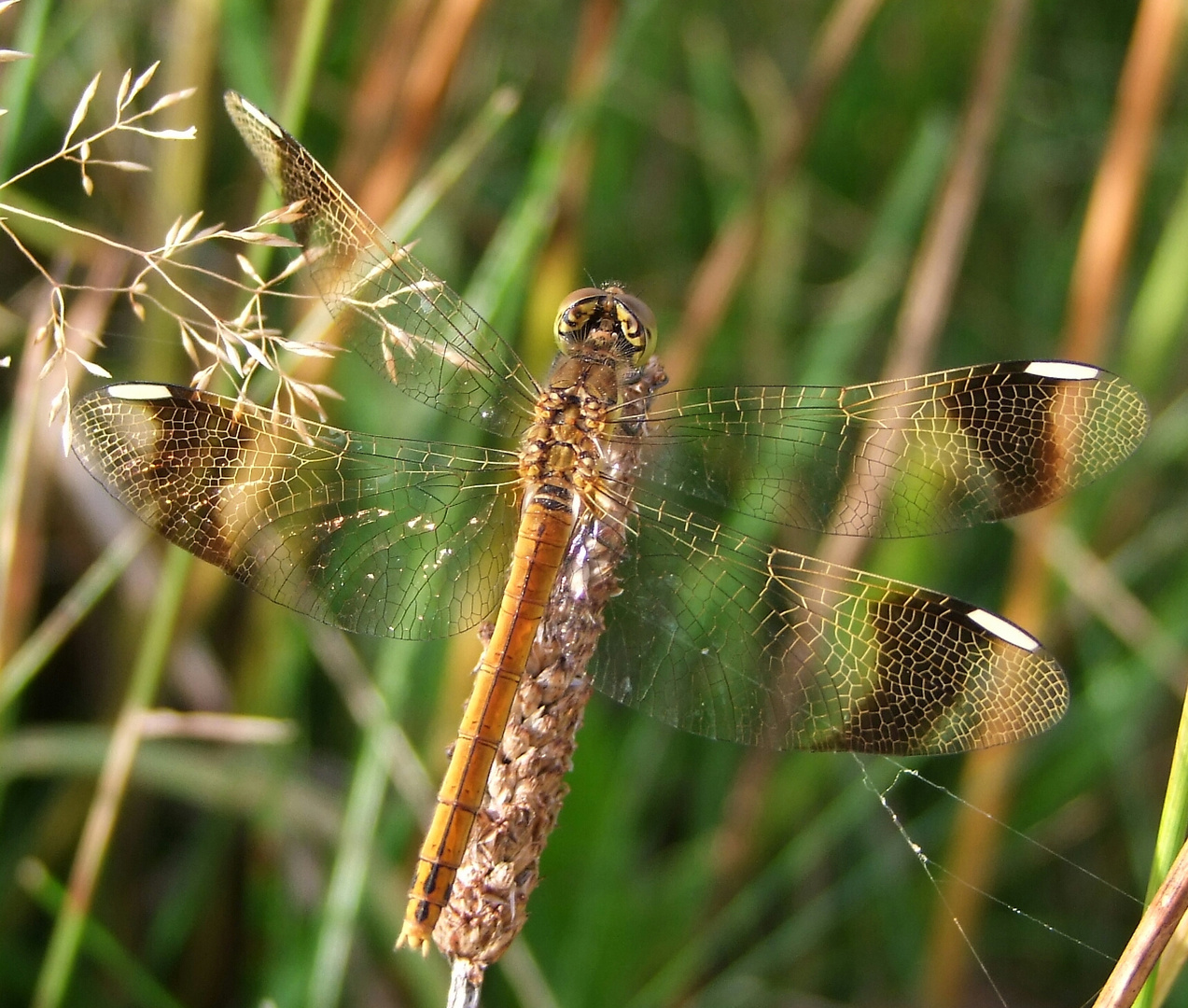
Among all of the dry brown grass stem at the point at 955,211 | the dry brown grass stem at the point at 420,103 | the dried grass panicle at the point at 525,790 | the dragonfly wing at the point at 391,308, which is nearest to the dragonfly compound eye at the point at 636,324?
the dragonfly wing at the point at 391,308

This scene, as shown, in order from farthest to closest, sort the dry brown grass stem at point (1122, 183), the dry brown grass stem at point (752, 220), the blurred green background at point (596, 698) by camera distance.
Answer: the dry brown grass stem at point (752, 220) < the dry brown grass stem at point (1122, 183) < the blurred green background at point (596, 698)

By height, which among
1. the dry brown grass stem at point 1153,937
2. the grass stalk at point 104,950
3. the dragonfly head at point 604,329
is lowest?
the grass stalk at point 104,950

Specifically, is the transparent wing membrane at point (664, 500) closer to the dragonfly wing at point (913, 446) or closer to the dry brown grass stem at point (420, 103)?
the dragonfly wing at point (913, 446)

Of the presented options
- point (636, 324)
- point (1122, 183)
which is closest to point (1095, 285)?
point (1122, 183)

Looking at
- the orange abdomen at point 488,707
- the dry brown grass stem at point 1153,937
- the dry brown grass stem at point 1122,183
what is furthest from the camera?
the dry brown grass stem at point 1122,183

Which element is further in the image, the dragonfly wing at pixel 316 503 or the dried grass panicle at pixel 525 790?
the dragonfly wing at pixel 316 503

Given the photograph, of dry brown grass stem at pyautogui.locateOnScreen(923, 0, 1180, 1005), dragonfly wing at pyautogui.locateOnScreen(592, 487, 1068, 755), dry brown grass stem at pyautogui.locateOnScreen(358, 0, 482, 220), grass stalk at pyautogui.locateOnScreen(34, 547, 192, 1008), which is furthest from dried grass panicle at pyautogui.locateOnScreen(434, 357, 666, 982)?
dry brown grass stem at pyautogui.locateOnScreen(923, 0, 1180, 1005)

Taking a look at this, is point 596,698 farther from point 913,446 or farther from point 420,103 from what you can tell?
point 420,103

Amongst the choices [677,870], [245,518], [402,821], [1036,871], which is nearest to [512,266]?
[245,518]
